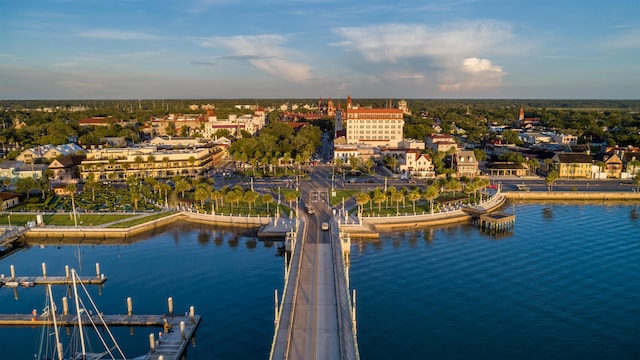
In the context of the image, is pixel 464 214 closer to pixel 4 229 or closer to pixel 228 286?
pixel 228 286

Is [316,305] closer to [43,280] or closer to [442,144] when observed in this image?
[43,280]

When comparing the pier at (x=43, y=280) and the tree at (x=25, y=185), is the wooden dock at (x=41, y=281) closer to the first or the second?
the pier at (x=43, y=280)

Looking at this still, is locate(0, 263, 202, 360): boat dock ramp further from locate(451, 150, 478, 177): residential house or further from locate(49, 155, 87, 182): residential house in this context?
locate(451, 150, 478, 177): residential house

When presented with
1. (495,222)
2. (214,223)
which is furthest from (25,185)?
→ (495,222)

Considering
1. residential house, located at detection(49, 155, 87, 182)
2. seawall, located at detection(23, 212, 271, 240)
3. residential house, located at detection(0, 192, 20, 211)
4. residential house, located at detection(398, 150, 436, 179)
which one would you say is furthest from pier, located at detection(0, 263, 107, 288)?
residential house, located at detection(398, 150, 436, 179)

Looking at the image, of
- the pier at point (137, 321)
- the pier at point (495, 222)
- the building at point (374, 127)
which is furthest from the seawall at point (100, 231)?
the building at point (374, 127)

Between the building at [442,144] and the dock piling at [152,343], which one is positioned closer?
the dock piling at [152,343]

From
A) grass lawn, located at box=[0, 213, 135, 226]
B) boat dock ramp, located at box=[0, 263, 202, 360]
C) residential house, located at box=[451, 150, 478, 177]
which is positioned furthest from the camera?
residential house, located at box=[451, 150, 478, 177]
